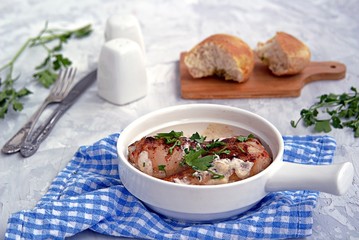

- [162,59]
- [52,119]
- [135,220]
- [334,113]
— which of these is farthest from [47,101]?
[334,113]

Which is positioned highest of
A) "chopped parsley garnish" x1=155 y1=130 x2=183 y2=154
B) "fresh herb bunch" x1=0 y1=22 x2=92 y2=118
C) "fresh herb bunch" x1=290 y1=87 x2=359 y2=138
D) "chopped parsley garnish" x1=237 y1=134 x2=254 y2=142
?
"chopped parsley garnish" x1=155 y1=130 x2=183 y2=154

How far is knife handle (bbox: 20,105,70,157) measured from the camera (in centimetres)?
230

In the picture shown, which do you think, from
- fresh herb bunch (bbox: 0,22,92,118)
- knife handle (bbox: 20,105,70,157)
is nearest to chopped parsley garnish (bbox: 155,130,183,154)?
knife handle (bbox: 20,105,70,157)

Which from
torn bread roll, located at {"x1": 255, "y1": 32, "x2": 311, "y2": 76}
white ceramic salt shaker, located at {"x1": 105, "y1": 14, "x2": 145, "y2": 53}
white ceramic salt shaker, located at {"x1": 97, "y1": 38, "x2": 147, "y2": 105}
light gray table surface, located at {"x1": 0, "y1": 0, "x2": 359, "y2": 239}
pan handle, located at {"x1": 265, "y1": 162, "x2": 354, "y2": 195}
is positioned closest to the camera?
pan handle, located at {"x1": 265, "y1": 162, "x2": 354, "y2": 195}

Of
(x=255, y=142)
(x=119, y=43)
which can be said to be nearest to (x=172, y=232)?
(x=255, y=142)

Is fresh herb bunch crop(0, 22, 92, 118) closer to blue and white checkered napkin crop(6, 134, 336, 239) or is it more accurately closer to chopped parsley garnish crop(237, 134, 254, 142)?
blue and white checkered napkin crop(6, 134, 336, 239)

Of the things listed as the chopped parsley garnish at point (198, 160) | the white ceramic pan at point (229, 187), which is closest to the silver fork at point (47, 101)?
the white ceramic pan at point (229, 187)

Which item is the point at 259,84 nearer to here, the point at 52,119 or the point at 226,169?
the point at 52,119

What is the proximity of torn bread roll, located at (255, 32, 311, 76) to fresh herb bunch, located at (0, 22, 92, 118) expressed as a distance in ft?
2.82

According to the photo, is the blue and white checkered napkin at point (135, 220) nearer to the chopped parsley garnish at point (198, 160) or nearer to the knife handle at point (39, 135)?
the chopped parsley garnish at point (198, 160)

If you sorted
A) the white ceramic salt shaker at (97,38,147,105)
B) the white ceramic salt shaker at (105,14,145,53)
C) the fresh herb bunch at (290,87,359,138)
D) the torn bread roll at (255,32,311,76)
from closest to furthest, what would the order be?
the fresh herb bunch at (290,87,359,138) < the white ceramic salt shaker at (97,38,147,105) < the torn bread roll at (255,32,311,76) < the white ceramic salt shaker at (105,14,145,53)

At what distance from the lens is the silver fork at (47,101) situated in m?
2.33

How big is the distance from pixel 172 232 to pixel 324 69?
51.6 inches

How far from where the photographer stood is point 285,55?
270 cm
